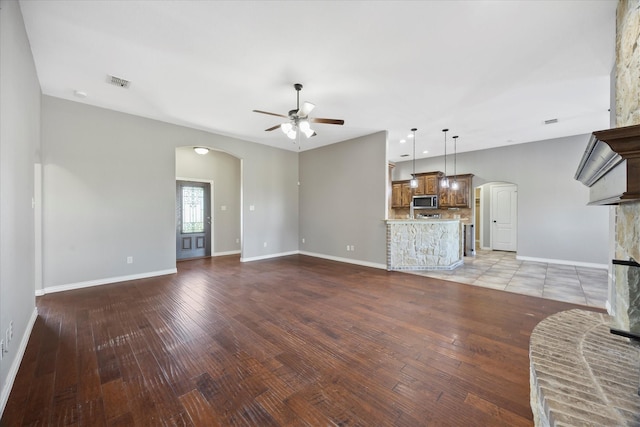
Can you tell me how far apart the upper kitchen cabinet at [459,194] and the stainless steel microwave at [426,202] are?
18cm

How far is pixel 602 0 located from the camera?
2199 mm

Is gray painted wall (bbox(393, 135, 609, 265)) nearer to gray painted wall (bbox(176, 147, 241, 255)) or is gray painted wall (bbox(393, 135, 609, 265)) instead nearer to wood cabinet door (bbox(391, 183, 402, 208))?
wood cabinet door (bbox(391, 183, 402, 208))

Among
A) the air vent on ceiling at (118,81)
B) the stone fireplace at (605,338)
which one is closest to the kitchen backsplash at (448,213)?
the stone fireplace at (605,338)

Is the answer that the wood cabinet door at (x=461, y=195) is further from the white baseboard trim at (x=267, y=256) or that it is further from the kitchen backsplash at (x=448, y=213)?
the white baseboard trim at (x=267, y=256)

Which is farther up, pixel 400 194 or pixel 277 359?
pixel 400 194

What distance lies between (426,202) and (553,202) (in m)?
3.07

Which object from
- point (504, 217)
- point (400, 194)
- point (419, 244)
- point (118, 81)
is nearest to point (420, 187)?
point (400, 194)

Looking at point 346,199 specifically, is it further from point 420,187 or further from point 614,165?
point 614,165

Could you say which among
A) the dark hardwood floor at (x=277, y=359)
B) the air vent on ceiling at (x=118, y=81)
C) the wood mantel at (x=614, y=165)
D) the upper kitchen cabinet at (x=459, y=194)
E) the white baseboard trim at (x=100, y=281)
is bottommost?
the dark hardwood floor at (x=277, y=359)

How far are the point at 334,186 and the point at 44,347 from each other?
5.68m

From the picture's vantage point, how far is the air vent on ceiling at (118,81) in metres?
3.45

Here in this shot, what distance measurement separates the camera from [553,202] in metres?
6.19

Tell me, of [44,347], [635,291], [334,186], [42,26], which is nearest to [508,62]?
[635,291]

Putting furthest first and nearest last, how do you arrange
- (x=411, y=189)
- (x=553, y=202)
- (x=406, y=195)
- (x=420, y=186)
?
(x=406, y=195) < (x=411, y=189) < (x=420, y=186) < (x=553, y=202)
